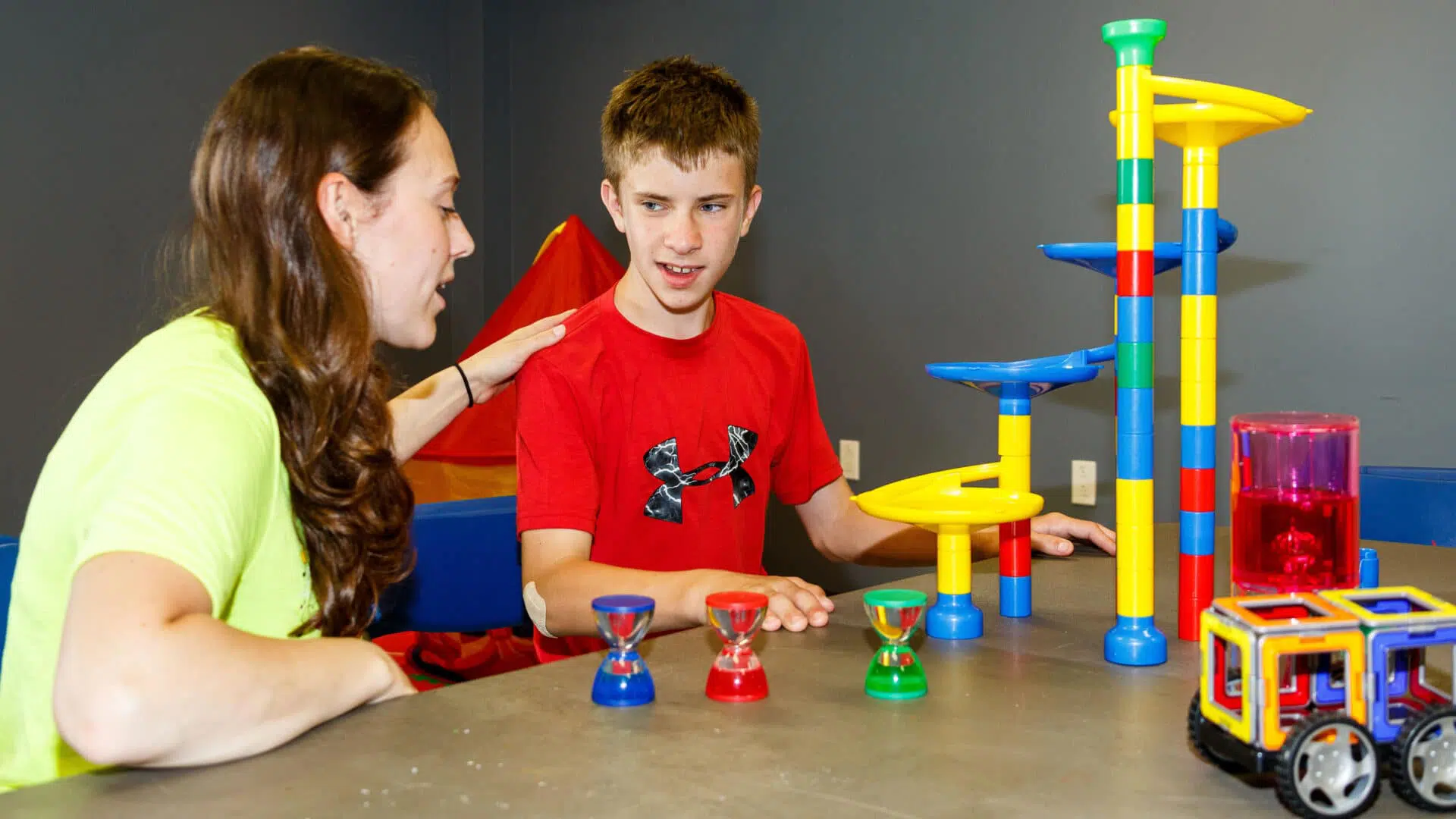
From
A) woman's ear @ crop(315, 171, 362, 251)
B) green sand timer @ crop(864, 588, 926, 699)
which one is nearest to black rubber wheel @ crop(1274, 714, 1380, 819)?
green sand timer @ crop(864, 588, 926, 699)

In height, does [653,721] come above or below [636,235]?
below

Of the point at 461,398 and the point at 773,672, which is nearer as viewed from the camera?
the point at 773,672

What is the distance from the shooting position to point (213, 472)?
0.87 m

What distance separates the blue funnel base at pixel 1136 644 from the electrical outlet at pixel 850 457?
2.37 metres

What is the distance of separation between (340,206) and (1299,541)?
84 centimetres

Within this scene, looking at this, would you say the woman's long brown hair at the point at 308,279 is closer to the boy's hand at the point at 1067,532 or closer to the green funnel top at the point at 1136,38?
the green funnel top at the point at 1136,38

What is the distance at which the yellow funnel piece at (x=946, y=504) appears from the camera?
1064 mm

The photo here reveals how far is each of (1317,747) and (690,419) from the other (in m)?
0.97

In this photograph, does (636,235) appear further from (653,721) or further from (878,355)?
(878,355)

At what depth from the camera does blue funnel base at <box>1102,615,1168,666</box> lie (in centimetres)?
103

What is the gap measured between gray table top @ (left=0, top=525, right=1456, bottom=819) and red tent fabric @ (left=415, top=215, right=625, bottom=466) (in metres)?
1.84

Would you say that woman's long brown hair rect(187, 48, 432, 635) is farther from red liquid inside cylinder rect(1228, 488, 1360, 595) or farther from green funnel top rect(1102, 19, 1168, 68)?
red liquid inside cylinder rect(1228, 488, 1360, 595)

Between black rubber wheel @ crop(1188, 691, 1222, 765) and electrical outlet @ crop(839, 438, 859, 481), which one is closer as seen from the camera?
black rubber wheel @ crop(1188, 691, 1222, 765)

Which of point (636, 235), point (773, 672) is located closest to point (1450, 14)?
point (636, 235)
